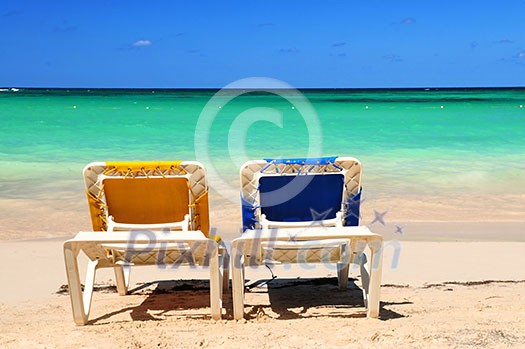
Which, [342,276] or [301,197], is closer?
[301,197]

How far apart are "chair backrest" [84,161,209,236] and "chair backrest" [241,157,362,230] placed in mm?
327

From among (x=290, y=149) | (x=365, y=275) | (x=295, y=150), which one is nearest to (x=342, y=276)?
(x=365, y=275)

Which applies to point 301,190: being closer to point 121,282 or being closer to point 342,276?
point 342,276

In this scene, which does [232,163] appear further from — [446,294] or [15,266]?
[446,294]

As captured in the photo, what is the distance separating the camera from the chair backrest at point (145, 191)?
416 centimetres

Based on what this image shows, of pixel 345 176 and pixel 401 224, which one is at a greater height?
pixel 345 176

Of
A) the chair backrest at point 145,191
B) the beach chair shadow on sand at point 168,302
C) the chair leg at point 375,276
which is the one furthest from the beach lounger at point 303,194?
the beach chair shadow on sand at point 168,302

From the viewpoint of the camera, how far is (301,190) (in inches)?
167

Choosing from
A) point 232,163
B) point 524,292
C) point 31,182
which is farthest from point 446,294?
point 232,163

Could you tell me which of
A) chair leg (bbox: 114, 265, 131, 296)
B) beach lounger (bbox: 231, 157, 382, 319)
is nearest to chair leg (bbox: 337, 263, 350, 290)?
beach lounger (bbox: 231, 157, 382, 319)

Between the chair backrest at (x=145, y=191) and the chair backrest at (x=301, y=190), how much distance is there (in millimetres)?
327

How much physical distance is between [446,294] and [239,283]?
5.73 ft

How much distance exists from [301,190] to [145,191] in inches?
39.7

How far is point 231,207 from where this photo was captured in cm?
885
